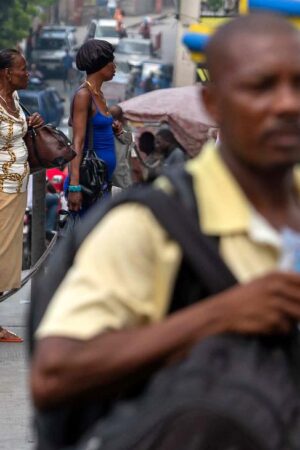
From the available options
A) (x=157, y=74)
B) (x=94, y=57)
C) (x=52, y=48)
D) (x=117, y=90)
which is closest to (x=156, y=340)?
(x=94, y=57)

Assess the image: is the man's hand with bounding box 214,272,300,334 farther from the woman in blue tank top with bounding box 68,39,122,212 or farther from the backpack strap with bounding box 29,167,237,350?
the woman in blue tank top with bounding box 68,39,122,212

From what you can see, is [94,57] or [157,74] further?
[157,74]

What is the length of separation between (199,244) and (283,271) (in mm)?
139

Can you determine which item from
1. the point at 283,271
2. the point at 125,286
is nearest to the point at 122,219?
the point at 125,286

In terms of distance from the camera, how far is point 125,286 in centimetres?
222

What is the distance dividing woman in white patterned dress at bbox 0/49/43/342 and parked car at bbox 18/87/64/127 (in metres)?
26.7

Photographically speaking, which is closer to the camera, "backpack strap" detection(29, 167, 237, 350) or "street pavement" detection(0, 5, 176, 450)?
"backpack strap" detection(29, 167, 237, 350)

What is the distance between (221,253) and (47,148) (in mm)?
6034

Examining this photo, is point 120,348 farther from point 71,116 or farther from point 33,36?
point 33,36

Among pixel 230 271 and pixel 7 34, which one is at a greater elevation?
pixel 230 271

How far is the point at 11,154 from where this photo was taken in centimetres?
805

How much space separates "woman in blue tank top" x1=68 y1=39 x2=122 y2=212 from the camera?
8.34 m

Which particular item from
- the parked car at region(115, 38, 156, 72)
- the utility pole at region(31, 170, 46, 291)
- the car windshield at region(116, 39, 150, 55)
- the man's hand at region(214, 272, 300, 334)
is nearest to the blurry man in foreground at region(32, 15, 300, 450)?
the man's hand at region(214, 272, 300, 334)

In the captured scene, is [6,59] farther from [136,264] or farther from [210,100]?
[136,264]
